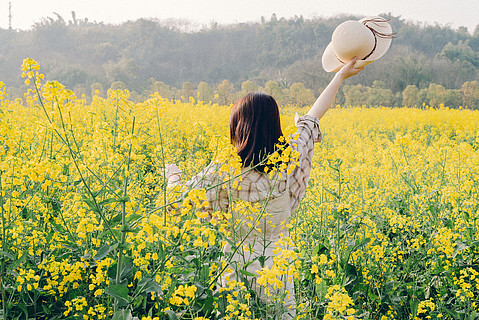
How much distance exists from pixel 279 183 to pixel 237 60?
107ft

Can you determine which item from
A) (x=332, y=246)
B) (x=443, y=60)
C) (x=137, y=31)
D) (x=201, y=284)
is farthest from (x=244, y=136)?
(x=137, y=31)

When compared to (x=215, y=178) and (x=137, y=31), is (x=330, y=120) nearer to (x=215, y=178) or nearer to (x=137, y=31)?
(x=215, y=178)

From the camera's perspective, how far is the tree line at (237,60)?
20.5m

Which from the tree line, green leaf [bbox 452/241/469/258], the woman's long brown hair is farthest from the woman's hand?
the tree line

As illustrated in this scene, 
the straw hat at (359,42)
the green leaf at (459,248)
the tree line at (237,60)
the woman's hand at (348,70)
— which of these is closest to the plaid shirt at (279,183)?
the woman's hand at (348,70)

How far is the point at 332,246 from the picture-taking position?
7.73 feet

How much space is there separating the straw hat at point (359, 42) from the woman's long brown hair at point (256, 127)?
73 cm

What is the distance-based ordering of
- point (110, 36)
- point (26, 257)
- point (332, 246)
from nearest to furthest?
point (26, 257), point (332, 246), point (110, 36)

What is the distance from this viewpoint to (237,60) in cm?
3350

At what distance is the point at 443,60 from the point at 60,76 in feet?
85.7

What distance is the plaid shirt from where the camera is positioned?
178 centimetres

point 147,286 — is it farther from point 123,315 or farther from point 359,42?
point 359,42

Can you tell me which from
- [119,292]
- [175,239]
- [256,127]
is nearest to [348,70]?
[256,127]

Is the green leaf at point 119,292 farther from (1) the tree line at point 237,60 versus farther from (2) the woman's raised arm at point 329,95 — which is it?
(1) the tree line at point 237,60
